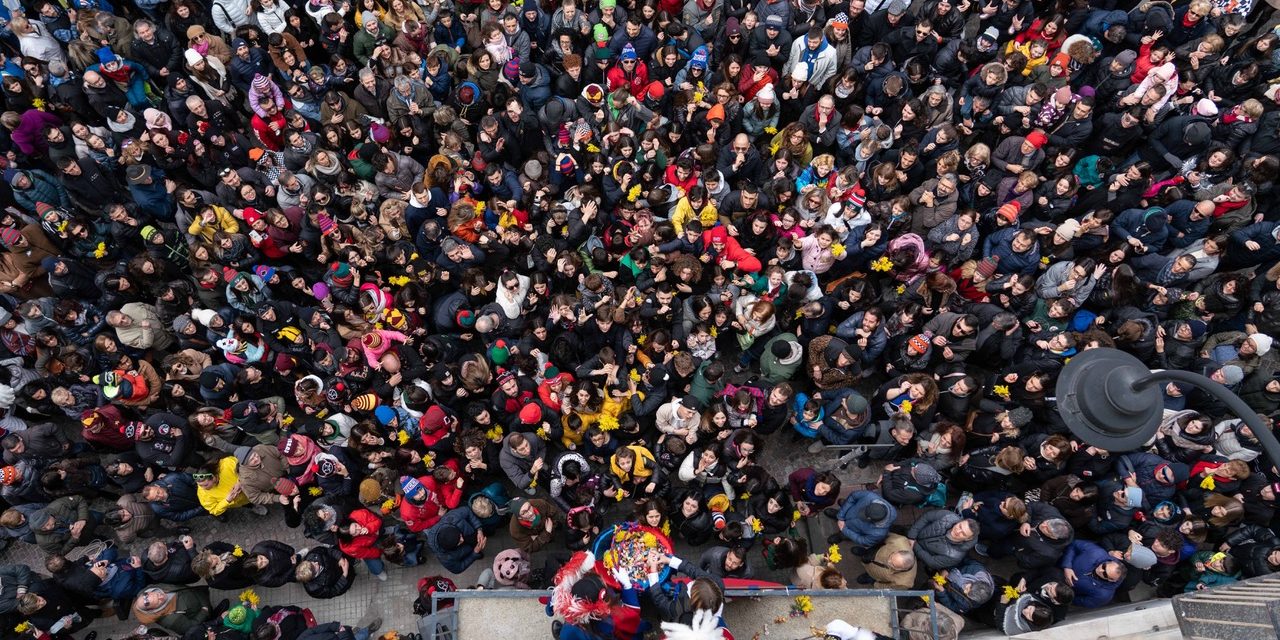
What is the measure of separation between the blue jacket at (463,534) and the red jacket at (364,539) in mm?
658

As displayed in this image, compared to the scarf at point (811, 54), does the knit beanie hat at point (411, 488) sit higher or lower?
lower

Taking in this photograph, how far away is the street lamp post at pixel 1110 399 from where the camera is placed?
3.84m

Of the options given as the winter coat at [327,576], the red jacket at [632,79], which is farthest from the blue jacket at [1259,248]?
the winter coat at [327,576]

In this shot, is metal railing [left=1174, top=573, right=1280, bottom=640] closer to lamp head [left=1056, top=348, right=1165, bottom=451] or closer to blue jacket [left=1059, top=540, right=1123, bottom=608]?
blue jacket [left=1059, top=540, right=1123, bottom=608]

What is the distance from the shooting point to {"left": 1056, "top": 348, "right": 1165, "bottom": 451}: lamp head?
3844mm

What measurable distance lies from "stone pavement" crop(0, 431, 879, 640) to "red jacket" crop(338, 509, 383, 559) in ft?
1.76

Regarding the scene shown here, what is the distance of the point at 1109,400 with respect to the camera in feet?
12.8

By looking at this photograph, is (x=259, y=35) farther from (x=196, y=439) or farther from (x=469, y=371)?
(x=469, y=371)

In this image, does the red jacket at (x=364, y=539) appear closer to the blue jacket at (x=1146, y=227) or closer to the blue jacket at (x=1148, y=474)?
the blue jacket at (x=1148, y=474)

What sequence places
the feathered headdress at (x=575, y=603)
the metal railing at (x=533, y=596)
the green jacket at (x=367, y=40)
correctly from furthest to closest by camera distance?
the green jacket at (x=367, y=40)
the metal railing at (x=533, y=596)
the feathered headdress at (x=575, y=603)

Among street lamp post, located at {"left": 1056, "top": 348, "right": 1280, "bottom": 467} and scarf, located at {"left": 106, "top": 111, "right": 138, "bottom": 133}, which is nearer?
street lamp post, located at {"left": 1056, "top": 348, "right": 1280, "bottom": 467}

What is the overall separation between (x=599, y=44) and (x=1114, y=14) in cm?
847

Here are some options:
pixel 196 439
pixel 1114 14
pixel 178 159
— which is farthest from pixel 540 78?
pixel 1114 14

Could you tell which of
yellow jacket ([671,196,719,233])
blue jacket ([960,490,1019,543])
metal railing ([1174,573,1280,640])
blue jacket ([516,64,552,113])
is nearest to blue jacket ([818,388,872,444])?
blue jacket ([960,490,1019,543])
